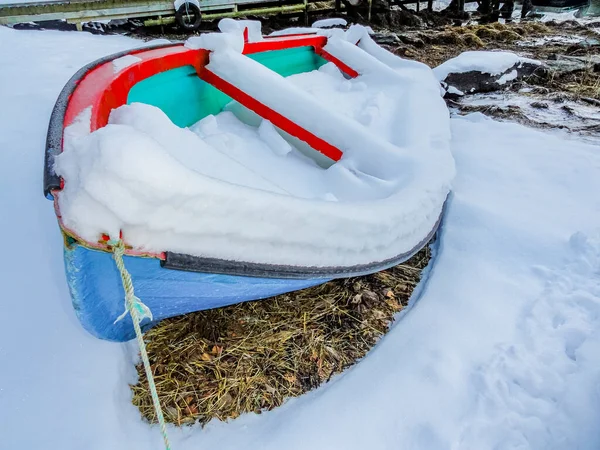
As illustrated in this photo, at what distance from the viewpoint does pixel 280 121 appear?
7.78ft

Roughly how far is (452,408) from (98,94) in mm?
1782

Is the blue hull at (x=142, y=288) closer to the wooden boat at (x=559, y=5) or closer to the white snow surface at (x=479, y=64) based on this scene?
the white snow surface at (x=479, y=64)

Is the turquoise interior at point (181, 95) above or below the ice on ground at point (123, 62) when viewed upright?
below

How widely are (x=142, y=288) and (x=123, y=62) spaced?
55.0 inches

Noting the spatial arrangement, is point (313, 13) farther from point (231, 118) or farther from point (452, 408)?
point (452, 408)

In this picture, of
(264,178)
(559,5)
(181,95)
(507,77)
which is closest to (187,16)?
(507,77)

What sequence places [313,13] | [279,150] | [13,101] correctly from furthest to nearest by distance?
1. [313,13]
2. [13,101]
3. [279,150]

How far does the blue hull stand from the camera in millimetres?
1159

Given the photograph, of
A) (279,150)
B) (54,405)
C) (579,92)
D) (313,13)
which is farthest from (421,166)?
(313,13)

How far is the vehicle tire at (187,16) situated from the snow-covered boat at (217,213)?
6549mm

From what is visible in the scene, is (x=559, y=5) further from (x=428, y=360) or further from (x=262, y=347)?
(x=262, y=347)

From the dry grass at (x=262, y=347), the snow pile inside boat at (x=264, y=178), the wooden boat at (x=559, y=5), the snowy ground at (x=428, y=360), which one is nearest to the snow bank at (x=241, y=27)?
the snow pile inside boat at (x=264, y=178)

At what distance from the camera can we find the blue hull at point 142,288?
116 centimetres

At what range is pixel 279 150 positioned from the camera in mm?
2312
